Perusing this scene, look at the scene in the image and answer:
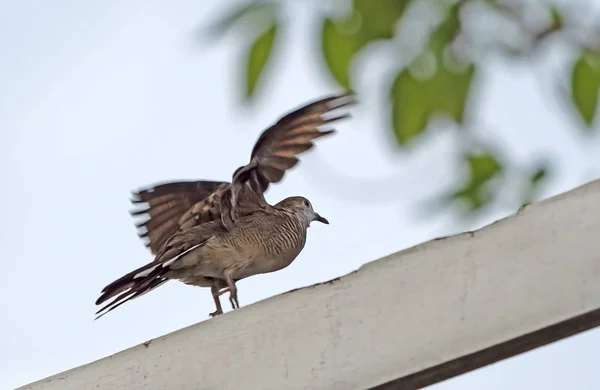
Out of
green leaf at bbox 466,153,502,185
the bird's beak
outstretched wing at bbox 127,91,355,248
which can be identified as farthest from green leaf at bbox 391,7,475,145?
the bird's beak

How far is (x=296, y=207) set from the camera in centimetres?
531

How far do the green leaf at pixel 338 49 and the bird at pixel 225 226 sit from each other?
2058mm

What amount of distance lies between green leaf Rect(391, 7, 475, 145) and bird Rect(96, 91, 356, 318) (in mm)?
2036

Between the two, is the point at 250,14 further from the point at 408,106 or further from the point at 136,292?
the point at 136,292

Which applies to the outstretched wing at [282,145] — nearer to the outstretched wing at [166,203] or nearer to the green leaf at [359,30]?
the outstretched wing at [166,203]

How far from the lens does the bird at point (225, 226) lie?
371 centimetres

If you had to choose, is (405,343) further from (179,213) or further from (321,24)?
(179,213)

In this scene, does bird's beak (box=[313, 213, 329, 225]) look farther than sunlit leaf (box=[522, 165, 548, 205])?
Yes

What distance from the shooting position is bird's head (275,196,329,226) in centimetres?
523

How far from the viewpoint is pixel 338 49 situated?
50.2 inches

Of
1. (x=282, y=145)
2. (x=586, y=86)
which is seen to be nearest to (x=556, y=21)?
(x=586, y=86)

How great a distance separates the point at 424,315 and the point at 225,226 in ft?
8.92

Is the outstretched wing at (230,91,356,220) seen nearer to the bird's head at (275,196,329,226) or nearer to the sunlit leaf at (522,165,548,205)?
the bird's head at (275,196,329,226)

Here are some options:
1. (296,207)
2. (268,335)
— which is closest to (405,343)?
(268,335)
